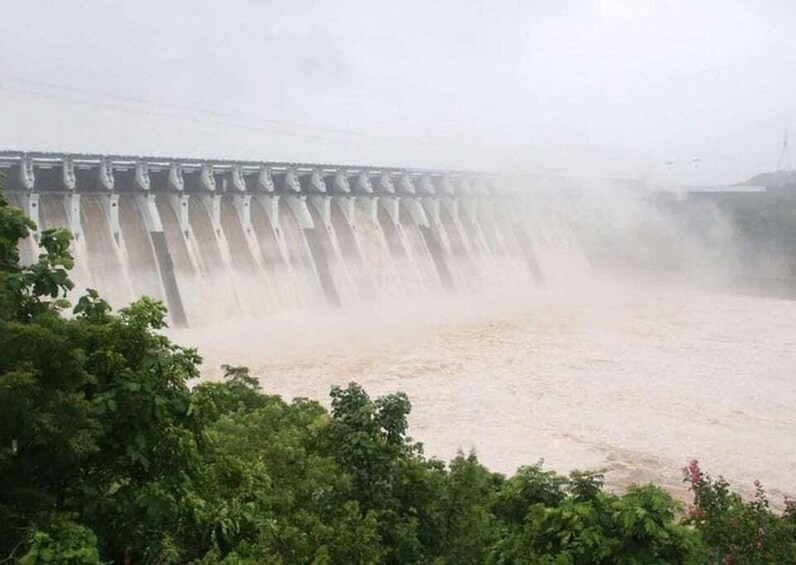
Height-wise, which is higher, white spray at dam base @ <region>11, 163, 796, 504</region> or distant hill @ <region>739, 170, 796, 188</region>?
distant hill @ <region>739, 170, 796, 188</region>

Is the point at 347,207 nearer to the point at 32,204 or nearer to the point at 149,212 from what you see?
the point at 149,212

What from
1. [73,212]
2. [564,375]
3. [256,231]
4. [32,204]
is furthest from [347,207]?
[564,375]

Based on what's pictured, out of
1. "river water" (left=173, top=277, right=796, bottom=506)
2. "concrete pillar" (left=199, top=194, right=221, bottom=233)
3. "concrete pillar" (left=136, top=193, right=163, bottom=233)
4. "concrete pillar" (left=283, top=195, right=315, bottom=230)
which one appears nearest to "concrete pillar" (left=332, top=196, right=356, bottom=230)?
"concrete pillar" (left=283, top=195, right=315, bottom=230)

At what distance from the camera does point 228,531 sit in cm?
398

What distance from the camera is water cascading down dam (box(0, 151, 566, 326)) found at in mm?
18812

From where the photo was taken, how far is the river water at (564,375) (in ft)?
42.0

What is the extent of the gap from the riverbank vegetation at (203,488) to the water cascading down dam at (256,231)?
13.1 metres

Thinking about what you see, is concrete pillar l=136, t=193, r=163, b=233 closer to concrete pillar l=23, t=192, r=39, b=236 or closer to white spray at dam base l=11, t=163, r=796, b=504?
white spray at dam base l=11, t=163, r=796, b=504

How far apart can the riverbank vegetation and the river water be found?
690 cm

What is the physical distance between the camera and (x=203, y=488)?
13.6 ft

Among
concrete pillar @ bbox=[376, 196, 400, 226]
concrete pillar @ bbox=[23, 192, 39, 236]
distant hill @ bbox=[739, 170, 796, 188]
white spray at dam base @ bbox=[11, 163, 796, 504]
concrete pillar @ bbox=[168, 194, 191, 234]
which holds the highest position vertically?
distant hill @ bbox=[739, 170, 796, 188]

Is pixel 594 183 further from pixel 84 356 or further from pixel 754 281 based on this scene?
pixel 84 356

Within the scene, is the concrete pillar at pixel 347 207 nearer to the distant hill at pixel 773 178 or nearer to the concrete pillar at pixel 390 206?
the concrete pillar at pixel 390 206

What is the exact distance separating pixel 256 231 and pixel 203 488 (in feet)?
63.9
